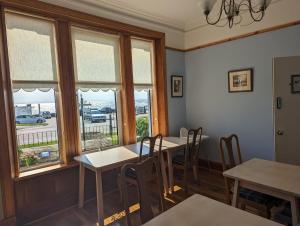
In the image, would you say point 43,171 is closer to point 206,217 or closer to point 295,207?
point 206,217

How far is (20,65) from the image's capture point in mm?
2406

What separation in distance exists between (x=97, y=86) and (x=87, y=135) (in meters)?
0.72

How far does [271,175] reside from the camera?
1777 millimetres

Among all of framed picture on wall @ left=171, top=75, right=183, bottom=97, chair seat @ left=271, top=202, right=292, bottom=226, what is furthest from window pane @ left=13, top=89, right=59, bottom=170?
chair seat @ left=271, top=202, right=292, bottom=226

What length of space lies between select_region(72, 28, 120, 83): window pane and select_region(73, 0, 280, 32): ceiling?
415mm

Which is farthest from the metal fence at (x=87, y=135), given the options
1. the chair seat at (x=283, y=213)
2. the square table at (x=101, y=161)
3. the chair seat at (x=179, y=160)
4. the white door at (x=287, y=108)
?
the white door at (x=287, y=108)

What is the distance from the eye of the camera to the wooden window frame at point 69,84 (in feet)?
7.34

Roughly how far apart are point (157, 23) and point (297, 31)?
2.06 metres

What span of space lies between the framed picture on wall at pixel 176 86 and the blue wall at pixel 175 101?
0.07 m

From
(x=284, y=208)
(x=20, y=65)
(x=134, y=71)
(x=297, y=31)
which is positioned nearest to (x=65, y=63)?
(x=20, y=65)

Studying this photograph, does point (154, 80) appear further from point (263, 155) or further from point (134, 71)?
point (263, 155)

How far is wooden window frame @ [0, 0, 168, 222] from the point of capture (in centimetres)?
224

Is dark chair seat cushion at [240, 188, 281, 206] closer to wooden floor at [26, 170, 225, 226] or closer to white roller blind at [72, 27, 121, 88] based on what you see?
wooden floor at [26, 170, 225, 226]

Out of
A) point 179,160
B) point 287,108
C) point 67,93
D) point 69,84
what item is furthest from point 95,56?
point 287,108
